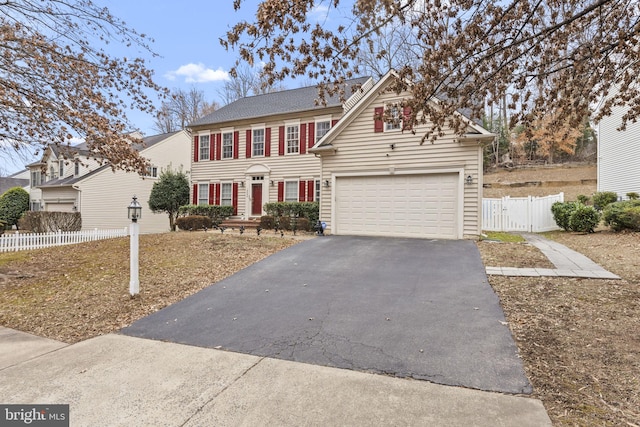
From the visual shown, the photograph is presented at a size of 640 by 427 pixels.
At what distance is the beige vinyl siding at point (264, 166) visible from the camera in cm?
1666

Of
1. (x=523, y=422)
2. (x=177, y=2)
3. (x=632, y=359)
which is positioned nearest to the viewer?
(x=523, y=422)

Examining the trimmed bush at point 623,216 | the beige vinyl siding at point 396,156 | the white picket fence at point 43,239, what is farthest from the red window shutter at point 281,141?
the trimmed bush at point 623,216

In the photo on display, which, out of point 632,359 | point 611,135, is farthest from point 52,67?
point 611,135

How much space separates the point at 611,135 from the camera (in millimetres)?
A: 17703

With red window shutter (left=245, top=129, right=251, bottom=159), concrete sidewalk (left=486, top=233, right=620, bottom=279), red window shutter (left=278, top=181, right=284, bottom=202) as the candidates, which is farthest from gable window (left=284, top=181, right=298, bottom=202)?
concrete sidewalk (left=486, top=233, right=620, bottom=279)

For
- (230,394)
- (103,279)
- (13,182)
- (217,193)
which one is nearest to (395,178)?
(103,279)

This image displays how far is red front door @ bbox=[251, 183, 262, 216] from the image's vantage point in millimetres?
17667

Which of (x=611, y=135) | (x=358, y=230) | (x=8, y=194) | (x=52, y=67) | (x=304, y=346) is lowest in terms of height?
(x=304, y=346)

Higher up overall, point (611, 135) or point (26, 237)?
point (611, 135)

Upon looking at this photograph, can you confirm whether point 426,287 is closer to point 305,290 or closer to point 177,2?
point 305,290

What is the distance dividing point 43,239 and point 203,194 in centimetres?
784

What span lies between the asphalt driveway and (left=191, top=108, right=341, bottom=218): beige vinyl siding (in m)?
9.67

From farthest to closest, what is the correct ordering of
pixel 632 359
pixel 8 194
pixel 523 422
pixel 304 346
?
pixel 8 194, pixel 304 346, pixel 632 359, pixel 523 422

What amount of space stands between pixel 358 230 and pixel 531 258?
18.1 feet
